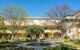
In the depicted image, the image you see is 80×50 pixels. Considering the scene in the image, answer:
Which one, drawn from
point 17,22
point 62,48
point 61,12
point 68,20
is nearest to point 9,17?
point 17,22

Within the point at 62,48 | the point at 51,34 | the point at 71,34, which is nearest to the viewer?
the point at 62,48

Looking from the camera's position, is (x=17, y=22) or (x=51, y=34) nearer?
(x=17, y=22)

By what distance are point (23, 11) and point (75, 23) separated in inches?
673

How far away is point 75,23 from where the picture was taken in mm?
66688

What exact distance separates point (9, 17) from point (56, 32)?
57.5 ft

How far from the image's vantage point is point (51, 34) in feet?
233

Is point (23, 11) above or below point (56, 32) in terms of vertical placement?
above

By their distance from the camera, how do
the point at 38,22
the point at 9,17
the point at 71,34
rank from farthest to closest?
the point at 38,22 < the point at 71,34 < the point at 9,17

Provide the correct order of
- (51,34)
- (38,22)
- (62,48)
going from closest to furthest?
(62,48), (51,34), (38,22)

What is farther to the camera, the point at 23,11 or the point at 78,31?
the point at 78,31

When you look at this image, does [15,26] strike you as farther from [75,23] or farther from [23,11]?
[75,23]

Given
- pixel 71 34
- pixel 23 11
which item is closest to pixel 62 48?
pixel 23 11

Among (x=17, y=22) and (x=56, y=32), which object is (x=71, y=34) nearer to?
(x=56, y=32)

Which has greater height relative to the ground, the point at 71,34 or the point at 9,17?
the point at 9,17
